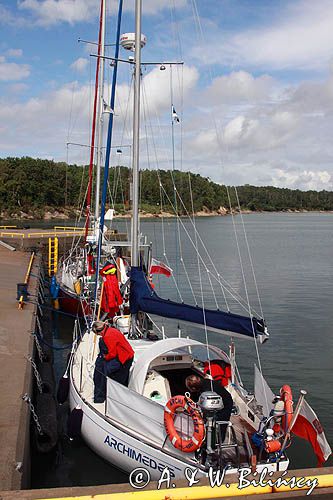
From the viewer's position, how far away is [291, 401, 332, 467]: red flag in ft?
22.1

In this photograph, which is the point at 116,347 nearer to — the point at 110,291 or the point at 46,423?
the point at 46,423

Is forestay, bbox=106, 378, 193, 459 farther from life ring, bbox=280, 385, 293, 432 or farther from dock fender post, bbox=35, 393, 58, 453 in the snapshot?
dock fender post, bbox=35, 393, 58, 453

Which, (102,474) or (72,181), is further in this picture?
(72,181)

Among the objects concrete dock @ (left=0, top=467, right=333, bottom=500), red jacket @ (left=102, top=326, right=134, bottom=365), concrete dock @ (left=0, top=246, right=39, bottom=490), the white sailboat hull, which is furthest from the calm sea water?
concrete dock @ (left=0, top=467, right=333, bottom=500)

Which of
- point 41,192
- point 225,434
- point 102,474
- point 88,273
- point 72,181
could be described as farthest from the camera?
point 72,181

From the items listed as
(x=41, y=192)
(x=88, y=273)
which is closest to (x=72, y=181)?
(x=41, y=192)

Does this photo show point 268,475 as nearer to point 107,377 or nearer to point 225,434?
point 225,434

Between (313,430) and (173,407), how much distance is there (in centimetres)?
197

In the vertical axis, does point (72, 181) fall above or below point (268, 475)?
above

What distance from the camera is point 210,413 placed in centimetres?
673

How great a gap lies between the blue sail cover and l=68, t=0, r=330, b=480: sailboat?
0.02m

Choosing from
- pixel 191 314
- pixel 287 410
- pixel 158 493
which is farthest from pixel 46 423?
pixel 158 493

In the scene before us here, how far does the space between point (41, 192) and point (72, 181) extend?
11.2 meters

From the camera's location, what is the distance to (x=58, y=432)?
10.5 metres
